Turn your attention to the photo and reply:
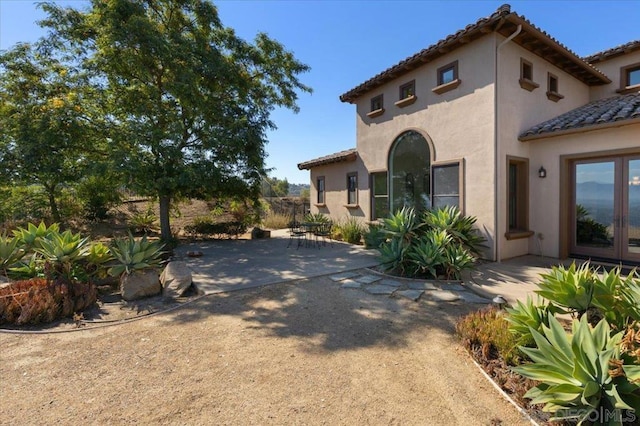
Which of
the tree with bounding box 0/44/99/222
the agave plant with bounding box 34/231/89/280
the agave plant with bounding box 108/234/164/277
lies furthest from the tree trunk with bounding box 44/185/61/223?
the agave plant with bounding box 108/234/164/277

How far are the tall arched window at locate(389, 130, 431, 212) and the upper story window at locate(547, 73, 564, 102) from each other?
3674 millimetres

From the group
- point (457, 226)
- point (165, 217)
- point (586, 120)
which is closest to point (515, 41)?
point (586, 120)

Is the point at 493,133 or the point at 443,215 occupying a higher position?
the point at 493,133

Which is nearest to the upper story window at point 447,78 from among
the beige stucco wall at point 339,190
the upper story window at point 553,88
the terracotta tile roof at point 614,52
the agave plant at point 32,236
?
the upper story window at point 553,88

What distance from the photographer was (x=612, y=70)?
376 inches

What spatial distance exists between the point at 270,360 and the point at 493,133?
7245mm

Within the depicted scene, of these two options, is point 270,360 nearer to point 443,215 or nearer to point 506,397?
point 506,397

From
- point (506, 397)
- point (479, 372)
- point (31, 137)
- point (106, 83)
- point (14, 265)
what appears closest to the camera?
point (506, 397)

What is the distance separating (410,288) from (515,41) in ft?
23.0

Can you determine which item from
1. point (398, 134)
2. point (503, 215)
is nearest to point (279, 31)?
point (398, 134)

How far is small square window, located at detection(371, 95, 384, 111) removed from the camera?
10786mm

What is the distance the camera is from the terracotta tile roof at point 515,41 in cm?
668

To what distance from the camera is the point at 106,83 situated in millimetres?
9641

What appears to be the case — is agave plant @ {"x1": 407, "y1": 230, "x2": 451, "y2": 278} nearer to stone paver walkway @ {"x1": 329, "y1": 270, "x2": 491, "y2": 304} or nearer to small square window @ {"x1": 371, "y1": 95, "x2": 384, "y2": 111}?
stone paver walkway @ {"x1": 329, "y1": 270, "x2": 491, "y2": 304}
